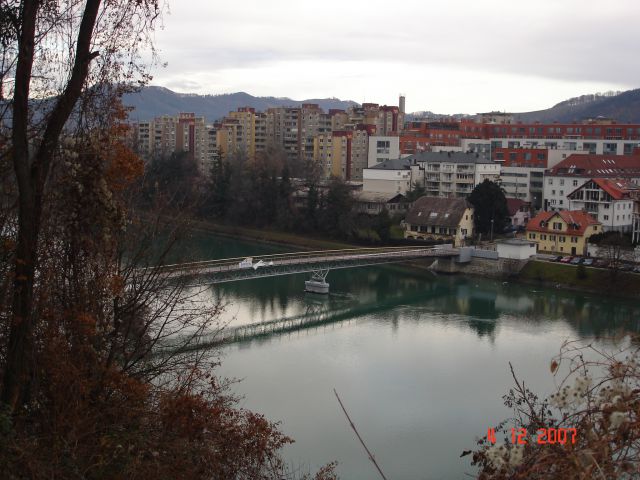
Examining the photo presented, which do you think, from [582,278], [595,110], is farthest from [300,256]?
[595,110]

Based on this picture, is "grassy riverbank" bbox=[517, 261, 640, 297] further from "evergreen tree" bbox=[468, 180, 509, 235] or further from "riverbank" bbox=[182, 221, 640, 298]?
"evergreen tree" bbox=[468, 180, 509, 235]

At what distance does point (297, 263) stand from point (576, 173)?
8.05m

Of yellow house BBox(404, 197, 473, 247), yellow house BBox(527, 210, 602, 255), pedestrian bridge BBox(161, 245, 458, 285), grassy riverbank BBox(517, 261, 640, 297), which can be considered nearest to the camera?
pedestrian bridge BBox(161, 245, 458, 285)

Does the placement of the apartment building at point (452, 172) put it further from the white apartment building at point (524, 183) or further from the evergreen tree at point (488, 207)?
the evergreen tree at point (488, 207)

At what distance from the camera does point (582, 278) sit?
36.9 ft

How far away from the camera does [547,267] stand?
11875 millimetres

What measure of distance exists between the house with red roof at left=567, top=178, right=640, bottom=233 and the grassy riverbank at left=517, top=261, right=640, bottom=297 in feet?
7.08

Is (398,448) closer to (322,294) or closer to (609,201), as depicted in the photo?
(322,294)

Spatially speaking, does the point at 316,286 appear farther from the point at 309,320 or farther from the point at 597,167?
the point at 597,167

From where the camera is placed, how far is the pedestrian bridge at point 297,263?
9.09m

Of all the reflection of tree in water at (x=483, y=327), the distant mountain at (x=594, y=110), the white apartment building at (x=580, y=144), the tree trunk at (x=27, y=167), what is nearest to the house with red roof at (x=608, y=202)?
the white apartment building at (x=580, y=144)

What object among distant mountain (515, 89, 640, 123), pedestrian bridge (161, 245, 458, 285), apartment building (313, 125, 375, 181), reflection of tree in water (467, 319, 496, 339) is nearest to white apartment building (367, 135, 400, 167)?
apartment building (313, 125, 375, 181)

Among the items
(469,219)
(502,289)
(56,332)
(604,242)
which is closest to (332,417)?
(56,332)

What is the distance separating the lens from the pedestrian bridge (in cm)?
909
